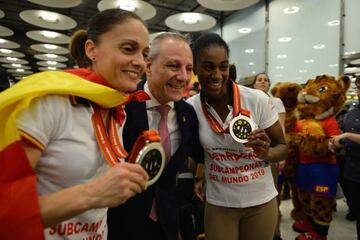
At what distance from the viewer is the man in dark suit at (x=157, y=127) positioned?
145 cm

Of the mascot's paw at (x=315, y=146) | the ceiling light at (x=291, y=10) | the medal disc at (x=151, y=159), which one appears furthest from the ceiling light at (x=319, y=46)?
the medal disc at (x=151, y=159)

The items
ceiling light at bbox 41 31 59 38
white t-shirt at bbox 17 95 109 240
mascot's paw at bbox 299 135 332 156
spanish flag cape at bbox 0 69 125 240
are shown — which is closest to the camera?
spanish flag cape at bbox 0 69 125 240

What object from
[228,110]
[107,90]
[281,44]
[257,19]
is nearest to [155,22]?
[257,19]

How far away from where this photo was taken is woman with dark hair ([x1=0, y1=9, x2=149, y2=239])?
2.46ft

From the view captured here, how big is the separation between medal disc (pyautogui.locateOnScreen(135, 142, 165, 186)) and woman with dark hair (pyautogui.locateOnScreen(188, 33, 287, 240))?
77cm

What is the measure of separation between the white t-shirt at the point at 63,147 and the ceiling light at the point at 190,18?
15.4 ft

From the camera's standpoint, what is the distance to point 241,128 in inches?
62.0

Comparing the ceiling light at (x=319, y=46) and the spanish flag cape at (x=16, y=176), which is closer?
the spanish flag cape at (x=16, y=176)

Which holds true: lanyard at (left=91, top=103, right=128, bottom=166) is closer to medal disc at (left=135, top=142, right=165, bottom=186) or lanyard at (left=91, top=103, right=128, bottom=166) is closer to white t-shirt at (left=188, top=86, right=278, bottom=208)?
medal disc at (left=135, top=142, right=165, bottom=186)

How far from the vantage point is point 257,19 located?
6863 mm

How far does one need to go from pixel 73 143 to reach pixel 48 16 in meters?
5.22

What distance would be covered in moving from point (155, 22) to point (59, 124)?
9066 mm

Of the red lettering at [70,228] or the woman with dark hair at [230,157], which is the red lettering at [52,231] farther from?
the woman with dark hair at [230,157]

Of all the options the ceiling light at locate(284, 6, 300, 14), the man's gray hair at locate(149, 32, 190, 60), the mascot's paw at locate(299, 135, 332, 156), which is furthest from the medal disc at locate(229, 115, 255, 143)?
the ceiling light at locate(284, 6, 300, 14)
